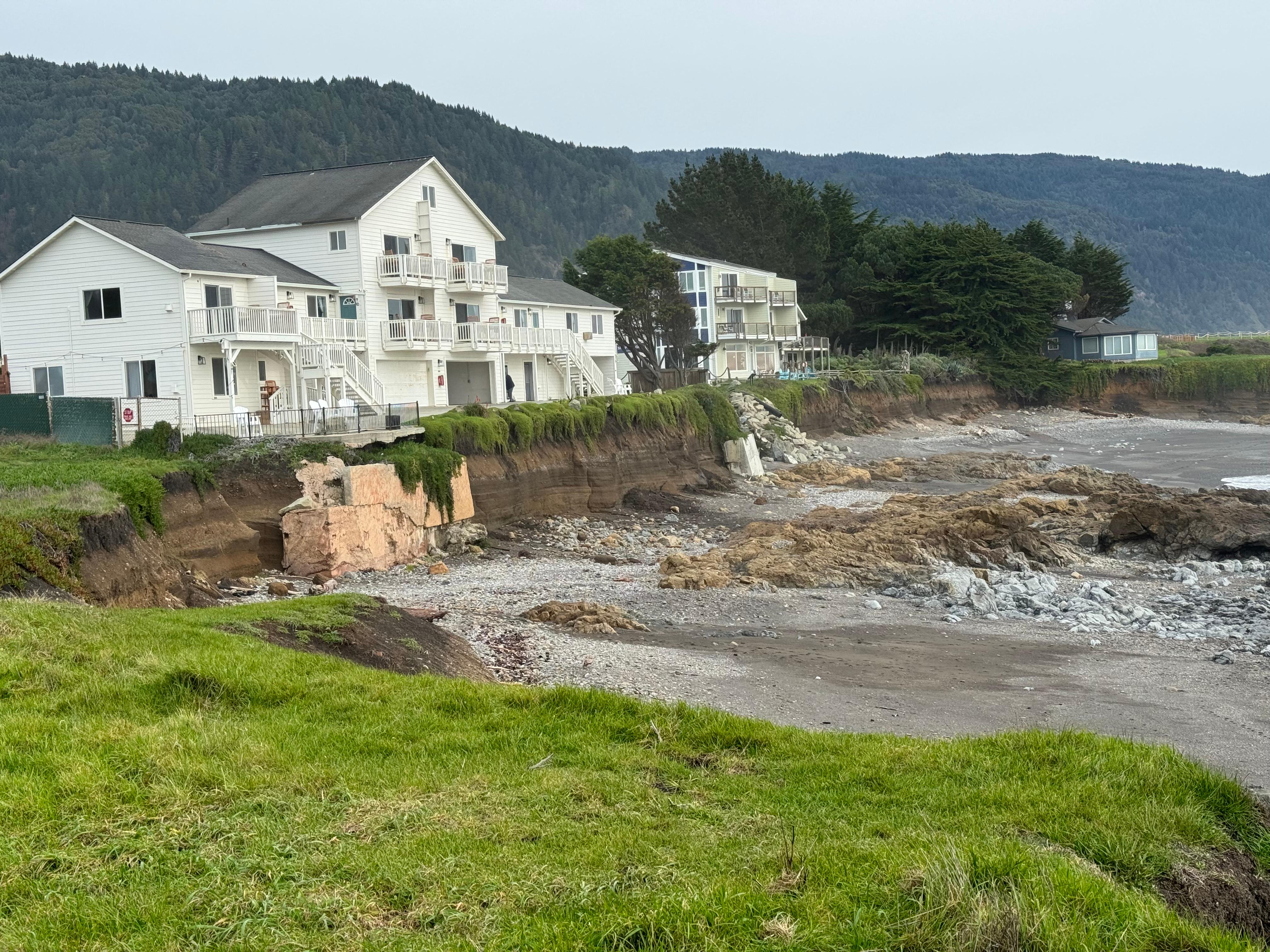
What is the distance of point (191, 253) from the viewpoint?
3569 cm

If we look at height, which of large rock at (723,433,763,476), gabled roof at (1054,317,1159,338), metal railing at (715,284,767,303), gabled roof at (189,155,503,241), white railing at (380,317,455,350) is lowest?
large rock at (723,433,763,476)

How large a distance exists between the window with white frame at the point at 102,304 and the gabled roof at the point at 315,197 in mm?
9197

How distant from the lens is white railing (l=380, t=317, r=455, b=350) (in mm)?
42812

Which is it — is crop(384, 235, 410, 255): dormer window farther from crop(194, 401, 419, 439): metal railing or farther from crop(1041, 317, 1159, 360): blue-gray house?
crop(1041, 317, 1159, 360): blue-gray house

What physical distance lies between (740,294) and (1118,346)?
130ft

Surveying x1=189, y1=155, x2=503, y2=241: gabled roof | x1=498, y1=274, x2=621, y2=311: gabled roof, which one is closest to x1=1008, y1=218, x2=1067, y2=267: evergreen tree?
x1=498, y1=274, x2=621, y2=311: gabled roof

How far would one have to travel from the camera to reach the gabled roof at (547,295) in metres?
52.4

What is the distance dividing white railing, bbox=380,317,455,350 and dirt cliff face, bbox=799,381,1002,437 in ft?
83.9

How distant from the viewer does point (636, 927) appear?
5793 millimetres

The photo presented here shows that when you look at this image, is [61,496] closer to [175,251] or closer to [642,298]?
[175,251]

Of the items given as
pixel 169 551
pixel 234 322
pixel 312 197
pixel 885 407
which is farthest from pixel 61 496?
pixel 885 407

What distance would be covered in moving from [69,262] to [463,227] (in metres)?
16.5

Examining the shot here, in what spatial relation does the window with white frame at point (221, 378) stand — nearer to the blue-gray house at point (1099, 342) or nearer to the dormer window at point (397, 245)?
the dormer window at point (397, 245)

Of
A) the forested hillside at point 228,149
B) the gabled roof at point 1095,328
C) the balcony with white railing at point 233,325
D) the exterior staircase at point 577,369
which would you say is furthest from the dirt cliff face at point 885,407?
the forested hillside at point 228,149
